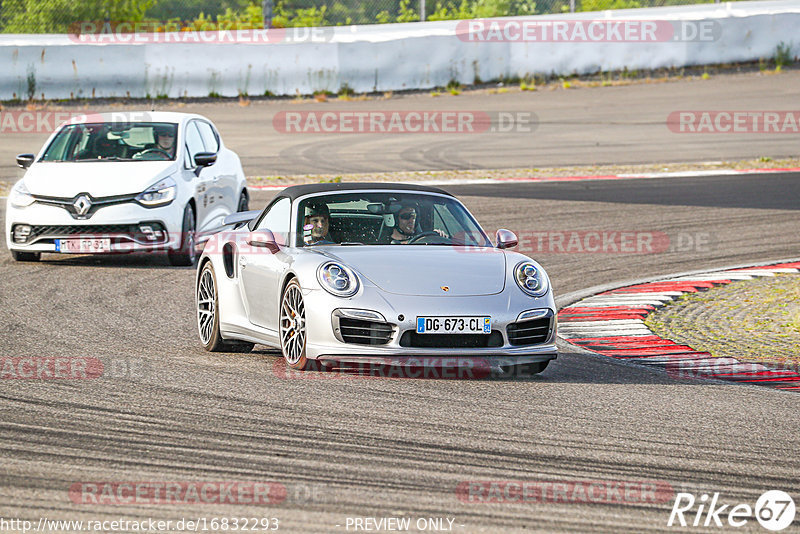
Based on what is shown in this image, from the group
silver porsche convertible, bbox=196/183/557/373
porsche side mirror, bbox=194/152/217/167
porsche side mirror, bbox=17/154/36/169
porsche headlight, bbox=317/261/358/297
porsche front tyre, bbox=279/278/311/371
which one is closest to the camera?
silver porsche convertible, bbox=196/183/557/373

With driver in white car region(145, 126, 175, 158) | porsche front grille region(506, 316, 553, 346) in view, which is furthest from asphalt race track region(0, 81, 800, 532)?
driver in white car region(145, 126, 175, 158)

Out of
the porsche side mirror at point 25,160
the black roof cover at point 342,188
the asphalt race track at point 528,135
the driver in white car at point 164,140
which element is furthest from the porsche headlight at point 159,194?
the asphalt race track at point 528,135

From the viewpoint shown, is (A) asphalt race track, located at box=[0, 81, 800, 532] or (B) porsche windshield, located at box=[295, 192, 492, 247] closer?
(A) asphalt race track, located at box=[0, 81, 800, 532]

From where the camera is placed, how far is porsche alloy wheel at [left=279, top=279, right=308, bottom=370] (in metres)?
7.76

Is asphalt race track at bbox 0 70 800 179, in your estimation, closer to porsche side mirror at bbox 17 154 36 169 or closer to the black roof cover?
porsche side mirror at bbox 17 154 36 169

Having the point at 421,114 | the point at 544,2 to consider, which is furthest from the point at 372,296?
the point at 544,2

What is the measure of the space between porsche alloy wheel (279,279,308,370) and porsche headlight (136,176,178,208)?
5.25 meters

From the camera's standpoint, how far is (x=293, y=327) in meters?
7.93

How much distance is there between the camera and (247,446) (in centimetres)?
581

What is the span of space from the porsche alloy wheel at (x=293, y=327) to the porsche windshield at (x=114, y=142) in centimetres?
602

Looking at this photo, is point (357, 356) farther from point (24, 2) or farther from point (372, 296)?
point (24, 2)

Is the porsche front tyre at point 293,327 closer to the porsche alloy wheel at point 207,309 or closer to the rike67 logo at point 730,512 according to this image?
the porsche alloy wheel at point 207,309

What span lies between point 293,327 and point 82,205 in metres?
5.51

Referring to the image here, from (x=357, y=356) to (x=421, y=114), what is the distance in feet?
62.7
